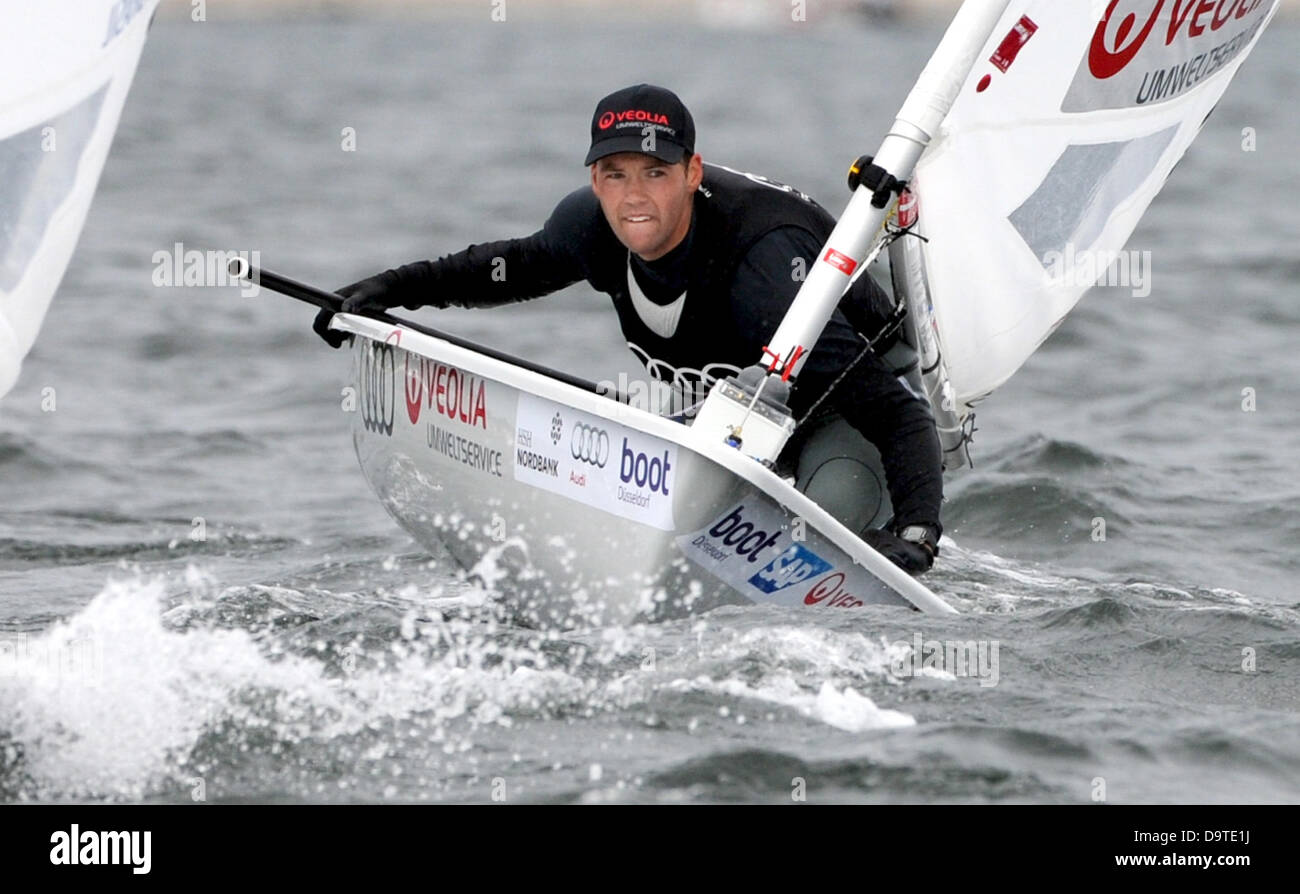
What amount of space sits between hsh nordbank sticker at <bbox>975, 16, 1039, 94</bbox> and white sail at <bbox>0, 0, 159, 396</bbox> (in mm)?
2151

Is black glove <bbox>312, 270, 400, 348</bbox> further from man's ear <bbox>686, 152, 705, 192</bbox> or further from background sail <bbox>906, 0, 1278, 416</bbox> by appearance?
background sail <bbox>906, 0, 1278, 416</bbox>

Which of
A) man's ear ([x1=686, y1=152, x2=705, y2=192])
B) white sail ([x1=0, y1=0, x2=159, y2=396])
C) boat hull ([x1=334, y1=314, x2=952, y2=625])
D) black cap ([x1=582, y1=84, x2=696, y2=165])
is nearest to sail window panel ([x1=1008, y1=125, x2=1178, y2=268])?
man's ear ([x1=686, y1=152, x2=705, y2=192])

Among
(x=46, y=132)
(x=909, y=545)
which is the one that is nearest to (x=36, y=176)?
(x=46, y=132)

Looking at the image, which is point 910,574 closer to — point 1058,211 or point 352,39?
point 1058,211

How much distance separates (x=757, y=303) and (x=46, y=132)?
1.50m

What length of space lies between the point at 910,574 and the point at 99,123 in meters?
1.80

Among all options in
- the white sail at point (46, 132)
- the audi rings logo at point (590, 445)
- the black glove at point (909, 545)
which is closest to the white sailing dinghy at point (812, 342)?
the audi rings logo at point (590, 445)

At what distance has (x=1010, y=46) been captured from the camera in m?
4.53

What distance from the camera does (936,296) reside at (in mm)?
4637

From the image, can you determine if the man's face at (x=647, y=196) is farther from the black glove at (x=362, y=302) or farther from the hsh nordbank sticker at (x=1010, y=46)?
the hsh nordbank sticker at (x=1010, y=46)

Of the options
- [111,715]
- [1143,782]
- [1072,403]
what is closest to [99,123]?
[111,715]

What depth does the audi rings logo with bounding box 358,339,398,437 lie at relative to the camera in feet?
13.6

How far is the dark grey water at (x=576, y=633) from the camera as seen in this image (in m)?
3.29

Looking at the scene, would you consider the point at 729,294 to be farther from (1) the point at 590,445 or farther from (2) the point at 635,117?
(1) the point at 590,445
